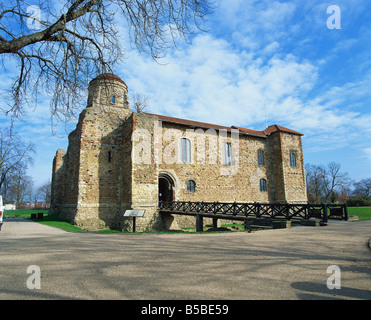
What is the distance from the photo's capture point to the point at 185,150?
65.1 feet

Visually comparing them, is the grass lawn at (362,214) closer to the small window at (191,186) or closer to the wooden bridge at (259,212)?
the wooden bridge at (259,212)

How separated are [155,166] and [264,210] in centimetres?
843

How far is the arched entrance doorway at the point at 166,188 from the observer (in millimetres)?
18603

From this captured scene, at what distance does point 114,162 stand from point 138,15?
13.1 metres

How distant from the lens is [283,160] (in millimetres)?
24391

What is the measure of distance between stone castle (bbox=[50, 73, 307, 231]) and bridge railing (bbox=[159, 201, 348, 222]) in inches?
98.0

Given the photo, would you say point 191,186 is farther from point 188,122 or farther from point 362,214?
point 362,214

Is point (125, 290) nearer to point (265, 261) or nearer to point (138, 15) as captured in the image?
point (265, 261)

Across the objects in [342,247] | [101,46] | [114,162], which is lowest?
[342,247]

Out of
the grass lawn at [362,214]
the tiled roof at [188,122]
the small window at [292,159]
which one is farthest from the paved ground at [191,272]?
the small window at [292,159]

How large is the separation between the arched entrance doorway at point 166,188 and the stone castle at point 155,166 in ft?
0.27

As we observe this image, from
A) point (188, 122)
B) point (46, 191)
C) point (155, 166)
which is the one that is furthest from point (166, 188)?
point (46, 191)
